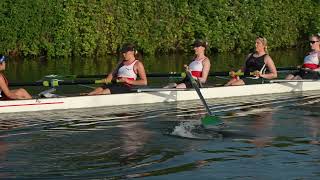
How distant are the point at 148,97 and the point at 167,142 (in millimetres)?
4678

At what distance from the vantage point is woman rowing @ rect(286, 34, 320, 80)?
64.7ft

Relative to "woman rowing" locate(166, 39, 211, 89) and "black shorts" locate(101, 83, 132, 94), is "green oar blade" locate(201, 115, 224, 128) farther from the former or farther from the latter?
"woman rowing" locate(166, 39, 211, 89)

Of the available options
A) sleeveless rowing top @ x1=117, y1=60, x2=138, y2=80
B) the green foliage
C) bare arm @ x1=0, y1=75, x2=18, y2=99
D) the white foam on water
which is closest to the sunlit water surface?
the white foam on water

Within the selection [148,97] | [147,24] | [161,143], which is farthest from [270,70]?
[147,24]

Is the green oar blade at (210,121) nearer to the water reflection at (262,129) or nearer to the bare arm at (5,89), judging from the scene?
the water reflection at (262,129)

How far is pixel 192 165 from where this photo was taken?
11.0m

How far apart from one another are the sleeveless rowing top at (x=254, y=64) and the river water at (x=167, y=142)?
0.91m

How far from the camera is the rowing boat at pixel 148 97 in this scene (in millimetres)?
15594

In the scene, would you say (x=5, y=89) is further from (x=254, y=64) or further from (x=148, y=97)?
(x=254, y=64)

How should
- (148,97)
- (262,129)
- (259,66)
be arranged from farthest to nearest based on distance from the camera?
1. (259,66)
2. (148,97)
3. (262,129)

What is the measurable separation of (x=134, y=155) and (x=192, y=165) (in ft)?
3.33

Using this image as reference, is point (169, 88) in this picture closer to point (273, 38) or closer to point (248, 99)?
point (248, 99)

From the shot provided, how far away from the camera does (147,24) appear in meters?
33.8

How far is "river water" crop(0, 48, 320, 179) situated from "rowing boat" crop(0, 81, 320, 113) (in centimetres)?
24
